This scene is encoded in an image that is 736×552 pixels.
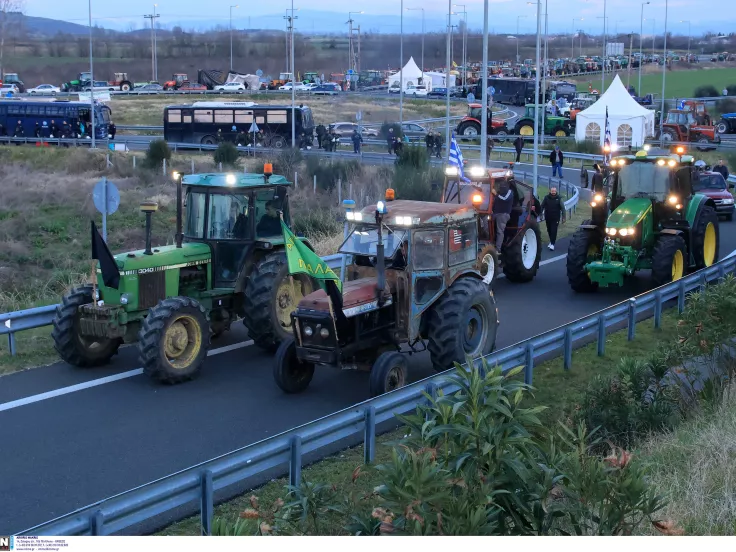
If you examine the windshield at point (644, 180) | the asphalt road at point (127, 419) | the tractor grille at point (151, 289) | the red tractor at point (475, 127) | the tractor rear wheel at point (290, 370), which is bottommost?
the asphalt road at point (127, 419)

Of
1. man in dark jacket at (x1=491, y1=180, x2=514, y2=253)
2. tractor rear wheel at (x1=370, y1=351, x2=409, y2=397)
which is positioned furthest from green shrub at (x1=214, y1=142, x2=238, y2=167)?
tractor rear wheel at (x1=370, y1=351, x2=409, y2=397)

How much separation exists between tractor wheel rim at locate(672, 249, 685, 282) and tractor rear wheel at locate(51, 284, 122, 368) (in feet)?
32.9

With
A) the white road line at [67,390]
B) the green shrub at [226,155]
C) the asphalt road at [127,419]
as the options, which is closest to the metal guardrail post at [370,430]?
the asphalt road at [127,419]

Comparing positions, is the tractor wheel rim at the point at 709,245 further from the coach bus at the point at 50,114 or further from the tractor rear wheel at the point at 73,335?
the coach bus at the point at 50,114

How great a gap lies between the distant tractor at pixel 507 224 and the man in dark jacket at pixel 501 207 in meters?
0.07

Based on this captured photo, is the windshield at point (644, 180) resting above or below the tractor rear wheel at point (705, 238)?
above

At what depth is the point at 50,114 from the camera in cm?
5572

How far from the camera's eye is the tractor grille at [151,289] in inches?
500

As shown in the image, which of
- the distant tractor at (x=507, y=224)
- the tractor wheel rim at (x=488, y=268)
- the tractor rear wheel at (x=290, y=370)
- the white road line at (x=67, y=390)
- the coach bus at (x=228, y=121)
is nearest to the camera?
the white road line at (x=67, y=390)

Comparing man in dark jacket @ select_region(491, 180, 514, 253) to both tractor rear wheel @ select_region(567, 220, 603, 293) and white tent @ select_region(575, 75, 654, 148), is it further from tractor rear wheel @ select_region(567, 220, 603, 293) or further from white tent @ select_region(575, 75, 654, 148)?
white tent @ select_region(575, 75, 654, 148)

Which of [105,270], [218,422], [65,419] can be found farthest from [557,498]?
[105,270]

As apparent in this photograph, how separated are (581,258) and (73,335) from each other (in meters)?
9.40

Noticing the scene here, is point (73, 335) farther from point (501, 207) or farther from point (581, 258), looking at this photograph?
point (581, 258)

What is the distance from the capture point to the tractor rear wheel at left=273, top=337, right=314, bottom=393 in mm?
11773
